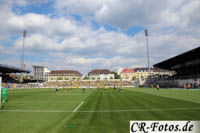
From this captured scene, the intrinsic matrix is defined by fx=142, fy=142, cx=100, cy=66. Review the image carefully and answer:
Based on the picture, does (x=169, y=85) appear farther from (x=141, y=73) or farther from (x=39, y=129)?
(x=141, y=73)

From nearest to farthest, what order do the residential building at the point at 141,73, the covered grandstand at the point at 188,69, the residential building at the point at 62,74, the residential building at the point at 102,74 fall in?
the covered grandstand at the point at 188,69 → the residential building at the point at 141,73 → the residential building at the point at 102,74 → the residential building at the point at 62,74

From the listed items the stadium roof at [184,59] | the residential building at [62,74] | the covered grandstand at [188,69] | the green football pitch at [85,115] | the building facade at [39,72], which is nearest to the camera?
the green football pitch at [85,115]

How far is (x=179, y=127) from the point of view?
3.60 meters

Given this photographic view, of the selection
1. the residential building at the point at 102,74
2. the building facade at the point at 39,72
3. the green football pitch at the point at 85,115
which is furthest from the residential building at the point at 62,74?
the green football pitch at the point at 85,115

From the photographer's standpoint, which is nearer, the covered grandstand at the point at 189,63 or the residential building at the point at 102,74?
the covered grandstand at the point at 189,63

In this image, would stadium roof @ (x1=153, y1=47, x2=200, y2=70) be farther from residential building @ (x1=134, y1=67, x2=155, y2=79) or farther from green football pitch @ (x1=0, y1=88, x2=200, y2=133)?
residential building @ (x1=134, y1=67, x2=155, y2=79)

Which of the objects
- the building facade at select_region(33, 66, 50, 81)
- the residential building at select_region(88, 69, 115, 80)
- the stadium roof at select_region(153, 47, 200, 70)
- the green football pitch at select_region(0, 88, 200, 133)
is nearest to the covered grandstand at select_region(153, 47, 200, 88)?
the stadium roof at select_region(153, 47, 200, 70)

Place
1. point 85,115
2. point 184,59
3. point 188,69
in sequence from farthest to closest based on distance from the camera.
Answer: point 188,69, point 184,59, point 85,115

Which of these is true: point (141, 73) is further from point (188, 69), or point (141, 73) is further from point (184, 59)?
point (184, 59)

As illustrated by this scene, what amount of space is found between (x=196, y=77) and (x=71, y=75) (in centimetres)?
13474

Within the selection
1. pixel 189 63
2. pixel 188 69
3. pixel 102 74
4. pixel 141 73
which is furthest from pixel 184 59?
pixel 102 74

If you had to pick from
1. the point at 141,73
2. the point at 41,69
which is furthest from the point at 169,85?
the point at 41,69

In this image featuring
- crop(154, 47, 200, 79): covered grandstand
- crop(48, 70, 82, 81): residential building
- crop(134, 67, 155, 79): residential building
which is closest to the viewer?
crop(154, 47, 200, 79): covered grandstand

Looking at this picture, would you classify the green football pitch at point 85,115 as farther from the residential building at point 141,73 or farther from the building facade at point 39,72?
the building facade at point 39,72
